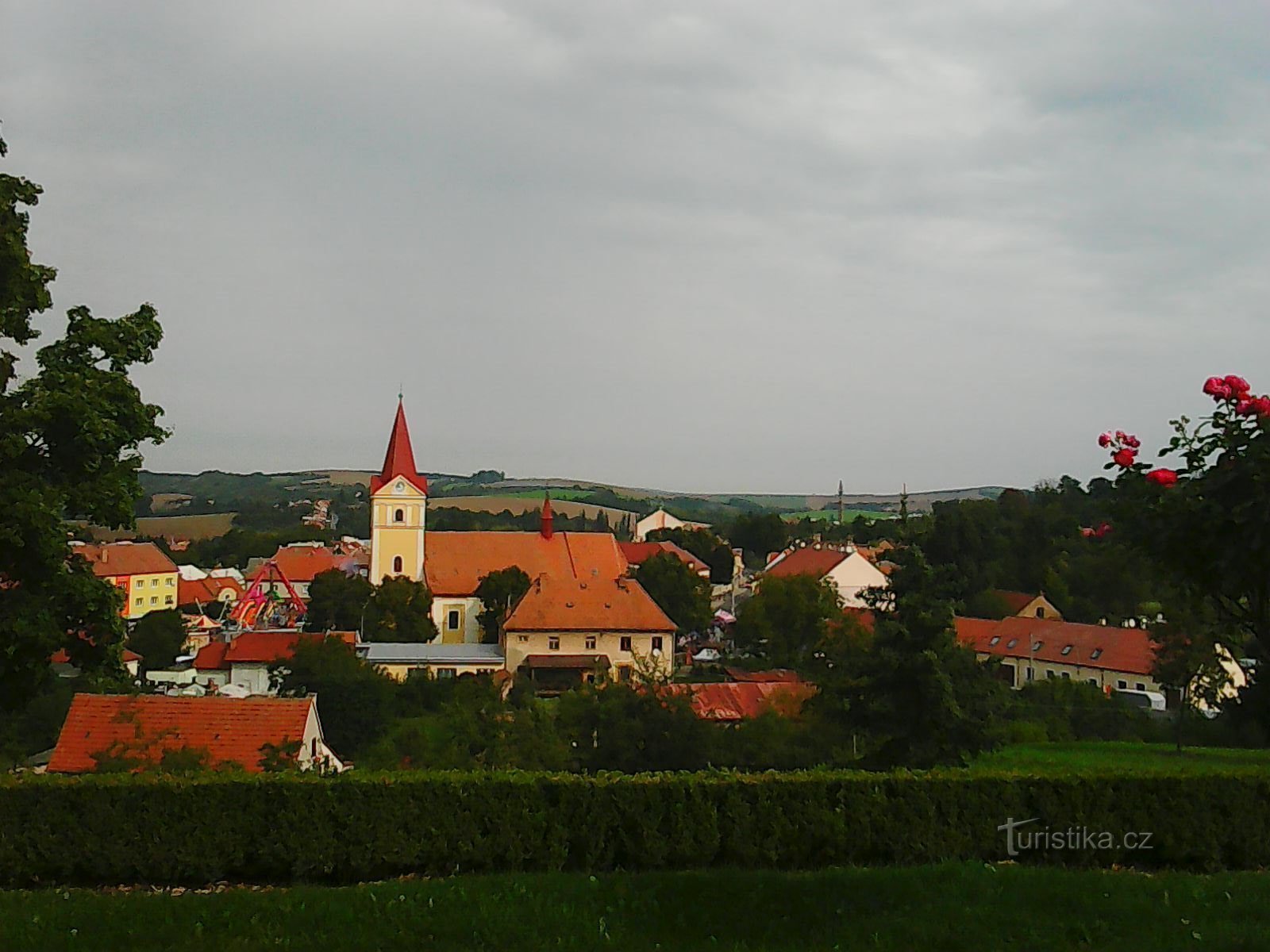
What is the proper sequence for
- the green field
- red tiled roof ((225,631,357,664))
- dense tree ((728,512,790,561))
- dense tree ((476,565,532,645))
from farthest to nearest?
the green field → dense tree ((728,512,790,561)) → dense tree ((476,565,532,645)) → red tiled roof ((225,631,357,664))

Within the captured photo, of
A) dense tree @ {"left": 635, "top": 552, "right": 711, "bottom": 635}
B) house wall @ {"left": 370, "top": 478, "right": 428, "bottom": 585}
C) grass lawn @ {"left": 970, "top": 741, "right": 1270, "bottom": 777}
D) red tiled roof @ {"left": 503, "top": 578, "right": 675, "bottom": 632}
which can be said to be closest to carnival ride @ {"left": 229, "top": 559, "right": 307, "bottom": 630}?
house wall @ {"left": 370, "top": 478, "right": 428, "bottom": 585}

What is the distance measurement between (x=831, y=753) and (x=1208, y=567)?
60.6 ft

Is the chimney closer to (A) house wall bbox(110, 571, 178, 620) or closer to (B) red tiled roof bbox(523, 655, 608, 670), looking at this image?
(B) red tiled roof bbox(523, 655, 608, 670)

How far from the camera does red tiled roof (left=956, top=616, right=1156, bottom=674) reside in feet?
150

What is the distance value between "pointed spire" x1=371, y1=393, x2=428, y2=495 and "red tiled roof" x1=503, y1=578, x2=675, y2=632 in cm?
1538

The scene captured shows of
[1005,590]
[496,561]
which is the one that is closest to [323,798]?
[496,561]

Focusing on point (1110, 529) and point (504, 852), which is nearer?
point (1110, 529)

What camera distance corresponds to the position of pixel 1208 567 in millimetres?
6863

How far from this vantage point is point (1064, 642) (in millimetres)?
49250

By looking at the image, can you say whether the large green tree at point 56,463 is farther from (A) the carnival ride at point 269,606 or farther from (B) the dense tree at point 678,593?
(A) the carnival ride at point 269,606

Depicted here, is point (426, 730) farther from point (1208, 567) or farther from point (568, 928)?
point (1208, 567)

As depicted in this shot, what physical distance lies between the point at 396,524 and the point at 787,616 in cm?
2668

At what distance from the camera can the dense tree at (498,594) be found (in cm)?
5706

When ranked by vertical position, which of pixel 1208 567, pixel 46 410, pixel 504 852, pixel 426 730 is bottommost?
pixel 426 730
